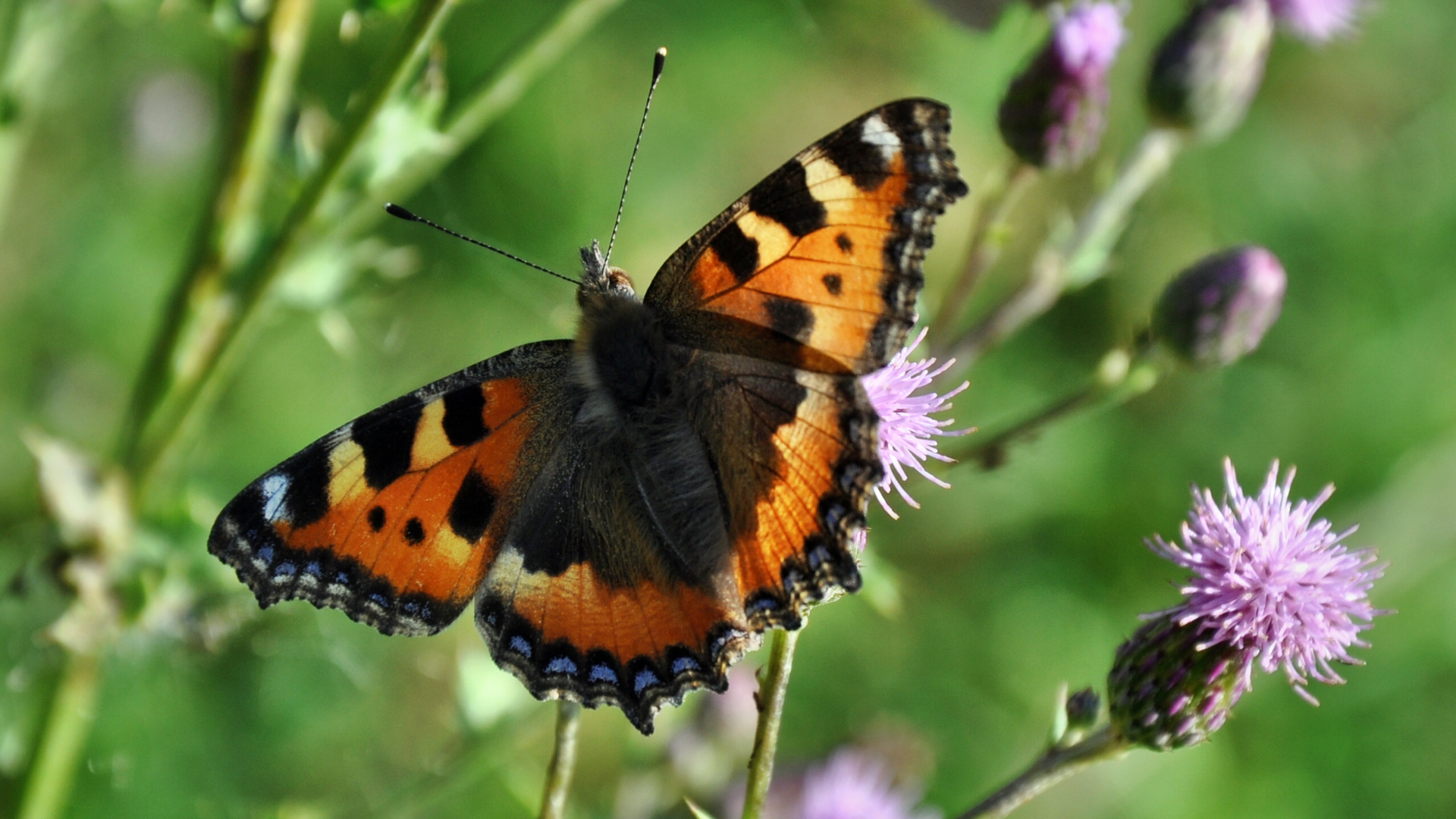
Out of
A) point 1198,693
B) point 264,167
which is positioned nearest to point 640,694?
point 1198,693

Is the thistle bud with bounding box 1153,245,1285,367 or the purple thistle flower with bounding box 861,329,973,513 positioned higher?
the thistle bud with bounding box 1153,245,1285,367

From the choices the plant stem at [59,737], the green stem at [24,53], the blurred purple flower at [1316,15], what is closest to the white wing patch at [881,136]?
the green stem at [24,53]

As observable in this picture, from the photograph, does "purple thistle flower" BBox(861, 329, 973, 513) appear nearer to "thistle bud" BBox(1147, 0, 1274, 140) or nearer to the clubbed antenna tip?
the clubbed antenna tip

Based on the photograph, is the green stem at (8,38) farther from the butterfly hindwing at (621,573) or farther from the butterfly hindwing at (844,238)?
the butterfly hindwing at (844,238)

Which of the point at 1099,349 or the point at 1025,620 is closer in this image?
the point at 1025,620

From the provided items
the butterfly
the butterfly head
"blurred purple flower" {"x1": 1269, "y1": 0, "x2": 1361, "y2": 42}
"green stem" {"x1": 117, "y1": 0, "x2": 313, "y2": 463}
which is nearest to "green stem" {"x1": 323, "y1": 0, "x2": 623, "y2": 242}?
"green stem" {"x1": 117, "y1": 0, "x2": 313, "y2": 463}

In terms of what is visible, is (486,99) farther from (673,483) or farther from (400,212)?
(673,483)

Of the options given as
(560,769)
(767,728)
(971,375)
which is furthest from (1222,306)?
(971,375)

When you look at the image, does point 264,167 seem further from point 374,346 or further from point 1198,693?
point 374,346
